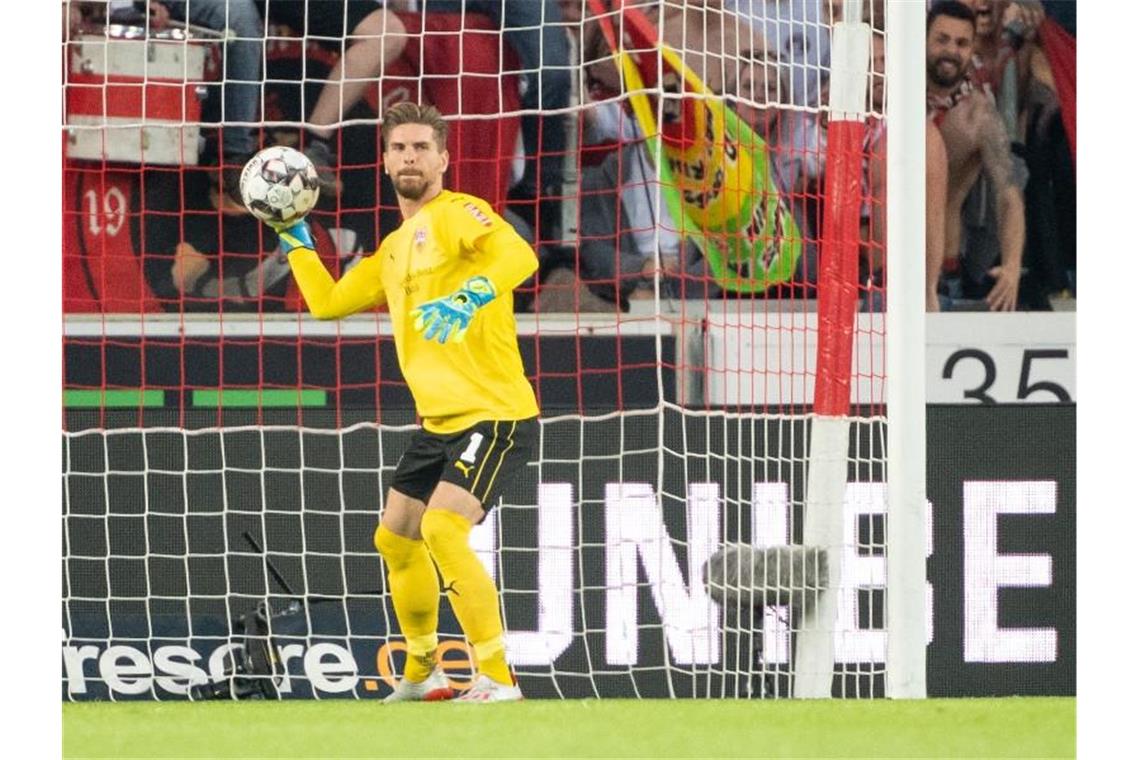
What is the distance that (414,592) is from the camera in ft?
17.4

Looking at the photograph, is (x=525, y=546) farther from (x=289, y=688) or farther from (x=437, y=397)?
(x=437, y=397)

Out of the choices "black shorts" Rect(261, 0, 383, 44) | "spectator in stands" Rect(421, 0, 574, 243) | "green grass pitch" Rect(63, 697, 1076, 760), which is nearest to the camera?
"green grass pitch" Rect(63, 697, 1076, 760)

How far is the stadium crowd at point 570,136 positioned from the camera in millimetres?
7520

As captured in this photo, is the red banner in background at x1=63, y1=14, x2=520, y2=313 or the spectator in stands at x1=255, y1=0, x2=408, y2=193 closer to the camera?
the red banner in background at x1=63, y1=14, x2=520, y2=313

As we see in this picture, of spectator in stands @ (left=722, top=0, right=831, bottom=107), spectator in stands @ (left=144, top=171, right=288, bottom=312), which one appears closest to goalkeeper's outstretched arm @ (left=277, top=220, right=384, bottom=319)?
spectator in stands @ (left=144, top=171, right=288, bottom=312)

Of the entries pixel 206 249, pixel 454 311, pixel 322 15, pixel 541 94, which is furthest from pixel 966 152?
pixel 454 311

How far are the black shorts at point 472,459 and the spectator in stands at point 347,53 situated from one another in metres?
2.60

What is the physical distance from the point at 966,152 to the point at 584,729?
4277 mm

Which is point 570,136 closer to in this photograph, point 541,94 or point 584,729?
point 541,94

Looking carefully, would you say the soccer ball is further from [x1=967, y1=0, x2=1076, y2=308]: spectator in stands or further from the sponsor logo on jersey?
[x1=967, y1=0, x2=1076, y2=308]: spectator in stands

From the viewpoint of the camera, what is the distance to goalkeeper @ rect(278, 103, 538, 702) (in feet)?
16.4

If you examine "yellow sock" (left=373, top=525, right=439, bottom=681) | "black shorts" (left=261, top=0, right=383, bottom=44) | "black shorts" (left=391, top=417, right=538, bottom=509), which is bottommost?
"yellow sock" (left=373, top=525, right=439, bottom=681)

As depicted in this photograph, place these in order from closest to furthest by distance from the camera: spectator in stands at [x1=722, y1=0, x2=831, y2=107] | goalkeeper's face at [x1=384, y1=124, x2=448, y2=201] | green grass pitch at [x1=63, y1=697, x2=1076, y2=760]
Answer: green grass pitch at [x1=63, y1=697, x2=1076, y2=760]
goalkeeper's face at [x1=384, y1=124, x2=448, y2=201]
spectator in stands at [x1=722, y1=0, x2=831, y2=107]
